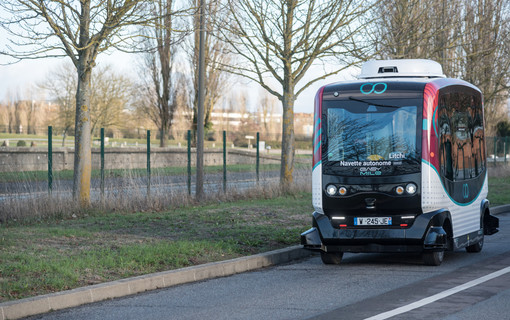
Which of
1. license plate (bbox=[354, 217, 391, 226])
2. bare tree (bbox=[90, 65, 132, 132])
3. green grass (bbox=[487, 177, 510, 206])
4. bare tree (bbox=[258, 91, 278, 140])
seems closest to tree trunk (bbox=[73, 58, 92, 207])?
license plate (bbox=[354, 217, 391, 226])

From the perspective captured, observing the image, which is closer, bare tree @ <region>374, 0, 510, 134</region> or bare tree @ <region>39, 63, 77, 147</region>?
bare tree @ <region>374, 0, 510, 134</region>

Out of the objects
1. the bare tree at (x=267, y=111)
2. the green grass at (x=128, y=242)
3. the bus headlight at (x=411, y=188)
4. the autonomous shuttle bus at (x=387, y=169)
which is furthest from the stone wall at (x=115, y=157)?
the bare tree at (x=267, y=111)

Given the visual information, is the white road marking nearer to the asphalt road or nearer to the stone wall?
the asphalt road

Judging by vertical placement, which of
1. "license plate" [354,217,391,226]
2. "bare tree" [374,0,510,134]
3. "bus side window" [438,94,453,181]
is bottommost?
"license plate" [354,217,391,226]

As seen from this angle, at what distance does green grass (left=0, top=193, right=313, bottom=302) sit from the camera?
8.38m

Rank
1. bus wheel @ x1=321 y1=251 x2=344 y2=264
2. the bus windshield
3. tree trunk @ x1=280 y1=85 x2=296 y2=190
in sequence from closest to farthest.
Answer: the bus windshield, bus wheel @ x1=321 y1=251 x2=344 y2=264, tree trunk @ x1=280 y1=85 x2=296 y2=190

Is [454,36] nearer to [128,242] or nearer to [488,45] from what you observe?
[488,45]

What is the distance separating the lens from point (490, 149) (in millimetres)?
40406

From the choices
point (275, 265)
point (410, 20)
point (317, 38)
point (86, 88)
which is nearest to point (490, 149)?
point (410, 20)

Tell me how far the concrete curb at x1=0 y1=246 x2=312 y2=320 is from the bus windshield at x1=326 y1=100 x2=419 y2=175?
178 cm

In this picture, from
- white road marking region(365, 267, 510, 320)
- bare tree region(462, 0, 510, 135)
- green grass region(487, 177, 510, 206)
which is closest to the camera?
white road marking region(365, 267, 510, 320)

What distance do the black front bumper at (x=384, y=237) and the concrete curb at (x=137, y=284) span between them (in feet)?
2.66

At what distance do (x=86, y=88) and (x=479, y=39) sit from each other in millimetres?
19593

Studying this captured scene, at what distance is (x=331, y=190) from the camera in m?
10.3
